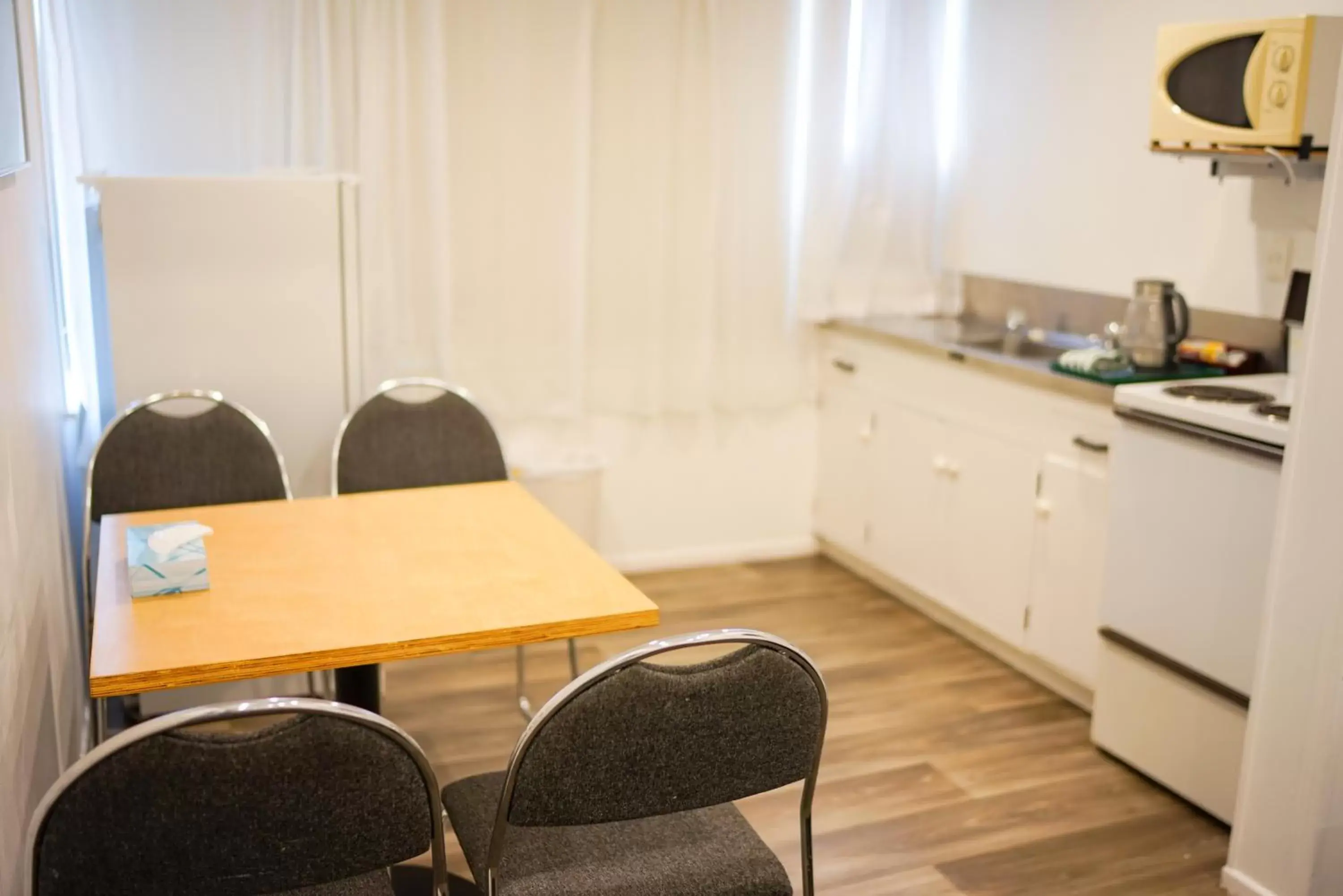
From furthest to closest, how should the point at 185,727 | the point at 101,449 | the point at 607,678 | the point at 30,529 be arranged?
the point at 101,449, the point at 30,529, the point at 607,678, the point at 185,727

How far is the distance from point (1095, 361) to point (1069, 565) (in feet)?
1.84

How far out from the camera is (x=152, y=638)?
6.48ft

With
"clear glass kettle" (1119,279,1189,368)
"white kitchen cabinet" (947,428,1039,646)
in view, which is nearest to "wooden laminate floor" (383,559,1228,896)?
"white kitchen cabinet" (947,428,1039,646)

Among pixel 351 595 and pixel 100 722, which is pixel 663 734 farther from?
pixel 100 722

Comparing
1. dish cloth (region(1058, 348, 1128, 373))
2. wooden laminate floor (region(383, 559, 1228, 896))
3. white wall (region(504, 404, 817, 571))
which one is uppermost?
dish cloth (region(1058, 348, 1128, 373))

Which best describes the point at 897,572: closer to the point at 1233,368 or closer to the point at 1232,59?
the point at 1233,368

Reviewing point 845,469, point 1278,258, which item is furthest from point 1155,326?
point 845,469

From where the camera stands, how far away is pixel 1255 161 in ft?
11.0

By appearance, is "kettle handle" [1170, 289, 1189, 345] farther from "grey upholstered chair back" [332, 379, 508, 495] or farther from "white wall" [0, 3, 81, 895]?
"white wall" [0, 3, 81, 895]

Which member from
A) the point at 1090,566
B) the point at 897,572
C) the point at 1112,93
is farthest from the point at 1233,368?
the point at 897,572

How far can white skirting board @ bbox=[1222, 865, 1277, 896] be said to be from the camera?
2551 mm

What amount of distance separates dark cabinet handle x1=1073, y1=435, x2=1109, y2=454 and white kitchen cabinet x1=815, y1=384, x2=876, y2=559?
1.05 metres

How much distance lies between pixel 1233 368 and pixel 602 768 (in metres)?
2.45

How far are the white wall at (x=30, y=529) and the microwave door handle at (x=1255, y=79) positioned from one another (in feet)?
8.78
